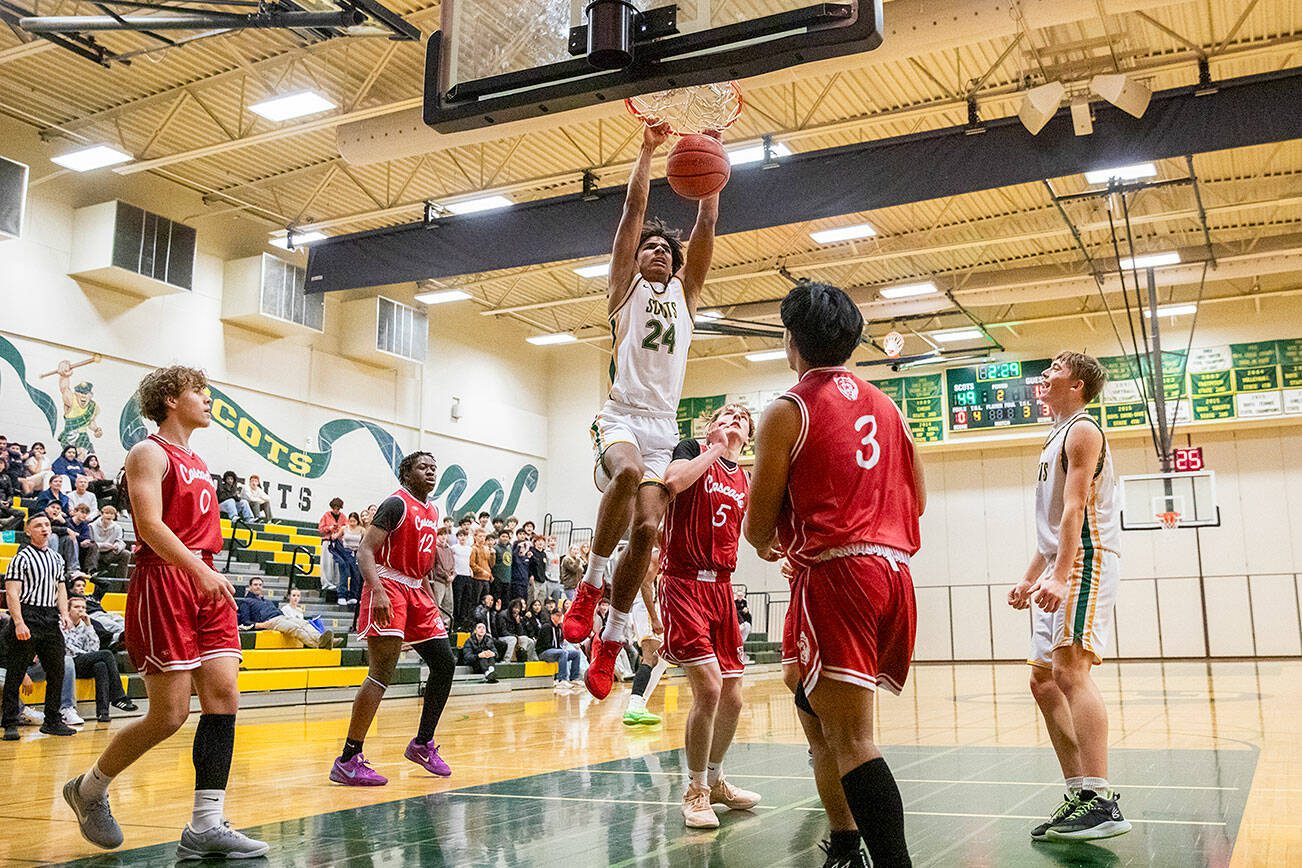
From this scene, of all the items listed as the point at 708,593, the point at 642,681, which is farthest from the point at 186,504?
the point at 642,681

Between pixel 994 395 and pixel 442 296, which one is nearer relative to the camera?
pixel 442 296

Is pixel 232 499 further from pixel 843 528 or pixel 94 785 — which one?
pixel 843 528

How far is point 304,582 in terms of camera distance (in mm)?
15820

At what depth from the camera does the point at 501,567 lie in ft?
53.1

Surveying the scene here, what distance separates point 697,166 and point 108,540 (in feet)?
33.9

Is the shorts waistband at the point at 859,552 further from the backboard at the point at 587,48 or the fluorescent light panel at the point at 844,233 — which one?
the fluorescent light panel at the point at 844,233

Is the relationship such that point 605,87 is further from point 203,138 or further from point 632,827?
point 203,138

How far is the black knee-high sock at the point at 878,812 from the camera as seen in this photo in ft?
8.82

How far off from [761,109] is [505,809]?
36.3ft

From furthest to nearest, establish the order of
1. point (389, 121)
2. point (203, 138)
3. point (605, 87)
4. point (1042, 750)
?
1. point (203, 138)
2. point (389, 121)
3. point (1042, 750)
4. point (605, 87)

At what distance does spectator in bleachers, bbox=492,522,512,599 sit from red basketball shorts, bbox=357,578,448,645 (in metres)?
10.1

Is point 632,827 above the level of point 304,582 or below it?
below

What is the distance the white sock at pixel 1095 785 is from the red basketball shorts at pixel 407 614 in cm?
338

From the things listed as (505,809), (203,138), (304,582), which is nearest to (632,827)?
(505,809)
